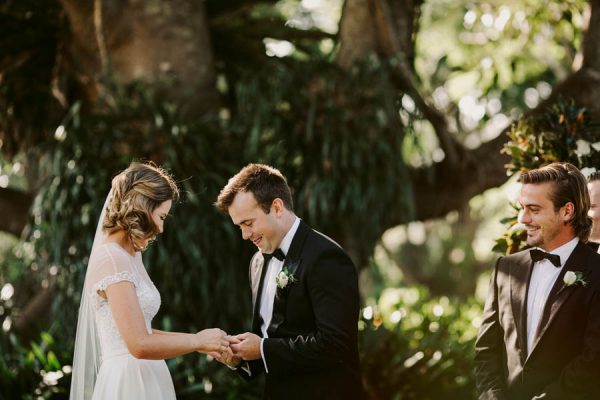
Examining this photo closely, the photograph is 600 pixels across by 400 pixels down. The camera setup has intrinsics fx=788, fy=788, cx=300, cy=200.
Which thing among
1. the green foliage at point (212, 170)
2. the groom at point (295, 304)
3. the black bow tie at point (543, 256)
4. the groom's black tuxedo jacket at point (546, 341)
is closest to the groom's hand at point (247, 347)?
the groom at point (295, 304)

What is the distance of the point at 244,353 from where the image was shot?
3.56 metres

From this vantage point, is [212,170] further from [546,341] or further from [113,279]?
[546,341]

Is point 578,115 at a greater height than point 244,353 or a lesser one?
greater

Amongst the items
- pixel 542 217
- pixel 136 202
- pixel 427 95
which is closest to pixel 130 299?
pixel 136 202

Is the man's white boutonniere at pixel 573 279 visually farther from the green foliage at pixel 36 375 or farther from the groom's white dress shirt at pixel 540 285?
the green foliage at pixel 36 375

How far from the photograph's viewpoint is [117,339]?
12.0ft

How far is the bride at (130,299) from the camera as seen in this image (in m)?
3.47

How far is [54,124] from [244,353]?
567cm

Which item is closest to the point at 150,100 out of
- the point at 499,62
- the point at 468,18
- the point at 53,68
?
the point at 53,68

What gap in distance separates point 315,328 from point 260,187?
685 mm

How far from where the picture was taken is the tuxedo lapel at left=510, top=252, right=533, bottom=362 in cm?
333

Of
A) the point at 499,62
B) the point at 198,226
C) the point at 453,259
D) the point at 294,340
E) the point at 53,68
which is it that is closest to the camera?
the point at 294,340

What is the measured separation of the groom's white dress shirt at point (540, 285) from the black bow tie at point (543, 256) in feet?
0.12

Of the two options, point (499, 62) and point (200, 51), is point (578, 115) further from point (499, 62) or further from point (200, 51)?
point (499, 62)
